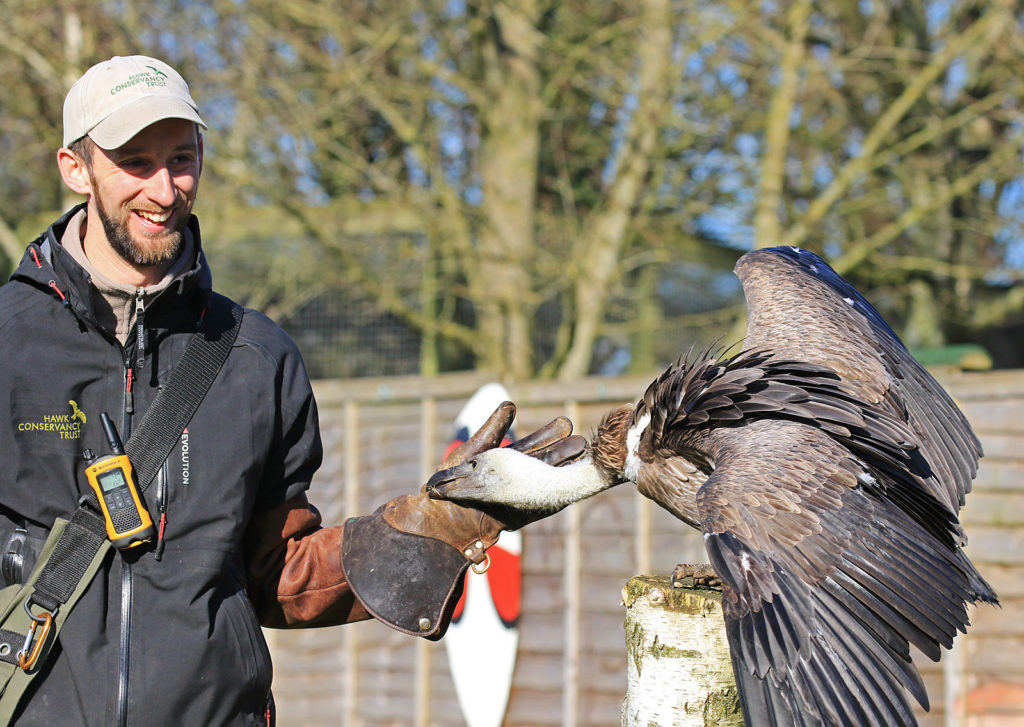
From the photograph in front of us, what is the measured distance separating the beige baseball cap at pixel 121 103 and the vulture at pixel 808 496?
4.08 ft

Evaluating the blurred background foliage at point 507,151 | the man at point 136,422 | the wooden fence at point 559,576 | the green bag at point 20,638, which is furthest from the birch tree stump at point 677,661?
the blurred background foliage at point 507,151

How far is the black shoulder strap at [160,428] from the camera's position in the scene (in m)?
2.58

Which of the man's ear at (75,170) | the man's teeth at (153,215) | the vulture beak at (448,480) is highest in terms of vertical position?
the man's ear at (75,170)

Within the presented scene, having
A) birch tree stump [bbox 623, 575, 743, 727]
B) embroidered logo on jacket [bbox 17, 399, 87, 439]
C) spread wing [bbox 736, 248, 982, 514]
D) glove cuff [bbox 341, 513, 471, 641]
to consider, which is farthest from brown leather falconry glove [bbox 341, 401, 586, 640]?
spread wing [bbox 736, 248, 982, 514]

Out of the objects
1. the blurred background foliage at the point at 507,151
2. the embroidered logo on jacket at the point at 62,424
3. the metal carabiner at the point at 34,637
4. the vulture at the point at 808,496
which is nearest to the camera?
the metal carabiner at the point at 34,637

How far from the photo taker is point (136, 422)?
276 cm

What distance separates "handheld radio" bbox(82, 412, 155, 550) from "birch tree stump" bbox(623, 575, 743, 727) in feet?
3.98

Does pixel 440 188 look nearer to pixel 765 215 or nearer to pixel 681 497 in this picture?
pixel 765 215

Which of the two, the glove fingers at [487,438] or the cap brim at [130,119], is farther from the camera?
the glove fingers at [487,438]

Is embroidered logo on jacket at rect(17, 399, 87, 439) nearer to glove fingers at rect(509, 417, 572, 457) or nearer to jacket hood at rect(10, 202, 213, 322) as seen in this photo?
jacket hood at rect(10, 202, 213, 322)

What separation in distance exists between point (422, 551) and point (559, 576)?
11.9 feet

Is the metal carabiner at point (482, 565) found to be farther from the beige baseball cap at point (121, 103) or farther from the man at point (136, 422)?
the beige baseball cap at point (121, 103)

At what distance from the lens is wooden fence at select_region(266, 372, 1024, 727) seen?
5668 mm

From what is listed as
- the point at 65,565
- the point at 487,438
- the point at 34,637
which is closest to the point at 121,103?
the point at 65,565
